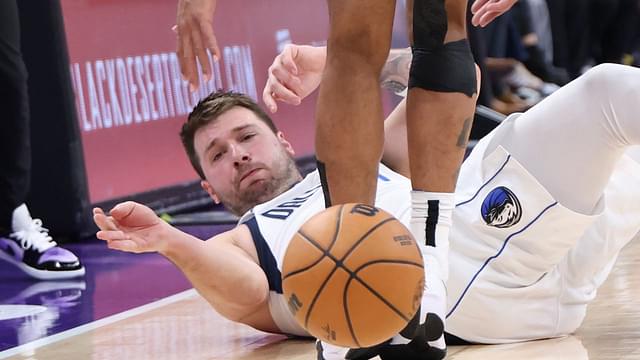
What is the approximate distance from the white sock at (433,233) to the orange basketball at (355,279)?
7.1 inches

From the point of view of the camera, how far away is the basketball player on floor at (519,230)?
2.98 meters

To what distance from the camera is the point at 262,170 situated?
12.6ft

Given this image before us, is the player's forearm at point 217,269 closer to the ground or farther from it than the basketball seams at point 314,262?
closer to the ground

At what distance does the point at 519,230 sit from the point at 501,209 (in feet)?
0.24

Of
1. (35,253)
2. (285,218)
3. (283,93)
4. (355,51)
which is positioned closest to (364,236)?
(355,51)

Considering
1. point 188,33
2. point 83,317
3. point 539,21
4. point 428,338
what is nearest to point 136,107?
point 83,317

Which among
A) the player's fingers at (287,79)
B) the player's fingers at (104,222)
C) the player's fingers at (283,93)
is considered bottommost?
the player's fingers at (104,222)

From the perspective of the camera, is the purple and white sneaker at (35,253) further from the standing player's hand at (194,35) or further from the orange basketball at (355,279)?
the orange basketball at (355,279)

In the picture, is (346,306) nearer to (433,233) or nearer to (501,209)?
(433,233)

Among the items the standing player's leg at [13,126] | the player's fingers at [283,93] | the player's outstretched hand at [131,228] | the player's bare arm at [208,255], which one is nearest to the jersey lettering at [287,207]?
the player's bare arm at [208,255]

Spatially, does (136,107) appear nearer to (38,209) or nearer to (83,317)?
(38,209)

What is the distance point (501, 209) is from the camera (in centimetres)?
310

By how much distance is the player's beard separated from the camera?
3.86 m

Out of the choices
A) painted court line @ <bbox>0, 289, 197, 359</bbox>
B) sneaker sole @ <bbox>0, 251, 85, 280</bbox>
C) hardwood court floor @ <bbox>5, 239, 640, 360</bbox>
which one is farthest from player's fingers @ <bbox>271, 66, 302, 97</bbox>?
sneaker sole @ <bbox>0, 251, 85, 280</bbox>
